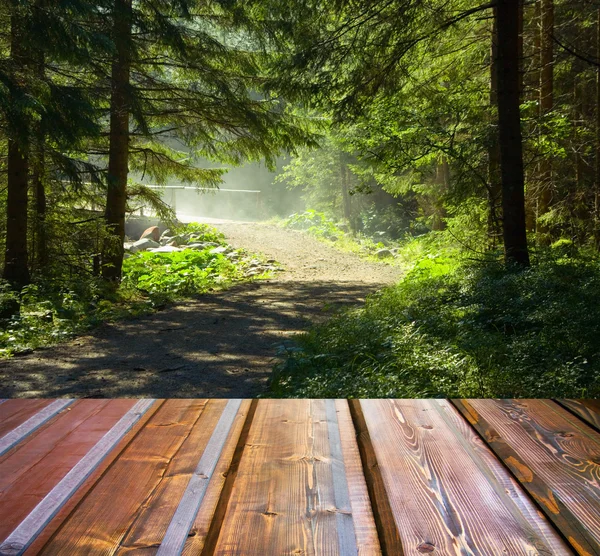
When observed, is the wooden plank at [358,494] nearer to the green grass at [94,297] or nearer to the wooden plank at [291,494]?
the wooden plank at [291,494]

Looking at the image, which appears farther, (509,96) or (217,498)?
(509,96)

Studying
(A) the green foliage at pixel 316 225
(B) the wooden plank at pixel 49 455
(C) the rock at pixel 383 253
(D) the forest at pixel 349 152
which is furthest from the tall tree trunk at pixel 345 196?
(B) the wooden plank at pixel 49 455

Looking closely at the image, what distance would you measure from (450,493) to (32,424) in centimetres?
166

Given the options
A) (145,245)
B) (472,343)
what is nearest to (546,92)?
(472,343)

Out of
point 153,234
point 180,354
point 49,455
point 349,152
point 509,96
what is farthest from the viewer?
point 153,234

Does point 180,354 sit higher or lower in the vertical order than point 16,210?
lower

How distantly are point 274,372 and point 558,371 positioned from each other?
8.83 feet

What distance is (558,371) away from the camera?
470 cm

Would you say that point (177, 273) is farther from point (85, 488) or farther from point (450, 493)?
point (450, 493)

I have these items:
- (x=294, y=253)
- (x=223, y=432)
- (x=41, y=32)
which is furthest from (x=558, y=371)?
(x=294, y=253)

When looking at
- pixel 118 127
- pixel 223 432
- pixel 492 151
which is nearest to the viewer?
pixel 223 432

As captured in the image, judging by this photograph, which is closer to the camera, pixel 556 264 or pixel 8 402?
pixel 8 402

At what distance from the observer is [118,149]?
1194 cm

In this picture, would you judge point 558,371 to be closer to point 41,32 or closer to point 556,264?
point 556,264
